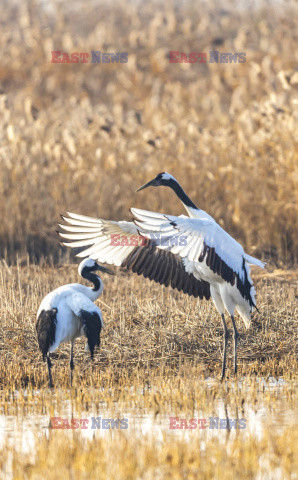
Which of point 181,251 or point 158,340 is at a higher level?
point 181,251

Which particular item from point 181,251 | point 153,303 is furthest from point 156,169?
point 181,251

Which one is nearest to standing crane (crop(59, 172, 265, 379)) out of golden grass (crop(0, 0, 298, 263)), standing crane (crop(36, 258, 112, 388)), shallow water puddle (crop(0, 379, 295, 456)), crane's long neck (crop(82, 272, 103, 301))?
crane's long neck (crop(82, 272, 103, 301))

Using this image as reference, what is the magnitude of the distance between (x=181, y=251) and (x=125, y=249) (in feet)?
3.07

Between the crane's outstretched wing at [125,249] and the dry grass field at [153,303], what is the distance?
480 mm

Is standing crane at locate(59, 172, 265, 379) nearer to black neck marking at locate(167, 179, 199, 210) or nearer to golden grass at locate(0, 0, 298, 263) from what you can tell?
black neck marking at locate(167, 179, 199, 210)

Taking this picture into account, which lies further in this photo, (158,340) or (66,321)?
(158,340)

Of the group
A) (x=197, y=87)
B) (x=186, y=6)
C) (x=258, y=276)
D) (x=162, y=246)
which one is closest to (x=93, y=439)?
Result: (x=162, y=246)

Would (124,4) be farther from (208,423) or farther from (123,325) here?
(208,423)

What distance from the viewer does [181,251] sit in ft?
19.0

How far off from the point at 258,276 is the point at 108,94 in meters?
17.3

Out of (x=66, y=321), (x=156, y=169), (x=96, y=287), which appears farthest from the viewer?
(x=156, y=169)

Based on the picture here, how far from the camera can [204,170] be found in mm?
11734

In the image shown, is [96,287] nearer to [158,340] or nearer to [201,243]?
[158,340]

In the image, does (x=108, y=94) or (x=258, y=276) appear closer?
(x=258, y=276)
